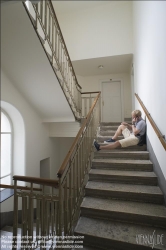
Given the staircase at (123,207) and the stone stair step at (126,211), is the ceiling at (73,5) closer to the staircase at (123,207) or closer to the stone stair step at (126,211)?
the staircase at (123,207)

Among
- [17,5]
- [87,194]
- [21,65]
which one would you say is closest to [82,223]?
[87,194]

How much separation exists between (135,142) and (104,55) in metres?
2.96

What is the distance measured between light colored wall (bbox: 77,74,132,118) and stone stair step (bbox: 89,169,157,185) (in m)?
3.46

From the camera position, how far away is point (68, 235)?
5.30ft

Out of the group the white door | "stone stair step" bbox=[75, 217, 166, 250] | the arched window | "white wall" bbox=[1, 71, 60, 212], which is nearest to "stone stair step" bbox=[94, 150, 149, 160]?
"stone stair step" bbox=[75, 217, 166, 250]

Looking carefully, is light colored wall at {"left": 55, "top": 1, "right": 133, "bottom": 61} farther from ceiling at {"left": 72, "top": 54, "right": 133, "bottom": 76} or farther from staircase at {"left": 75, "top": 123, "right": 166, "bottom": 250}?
staircase at {"left": 75, "top": 123, "right": 166, "bottom": 250}

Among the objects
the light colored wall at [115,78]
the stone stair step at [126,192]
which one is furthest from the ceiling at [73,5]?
the stone stair step at [126,192]

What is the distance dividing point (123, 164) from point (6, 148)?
2458 mm

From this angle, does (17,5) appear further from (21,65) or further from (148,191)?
(148,191)

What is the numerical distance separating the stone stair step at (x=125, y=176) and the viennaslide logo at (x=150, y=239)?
68 cm

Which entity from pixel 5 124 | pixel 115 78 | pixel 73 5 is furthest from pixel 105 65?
pixel 5 124

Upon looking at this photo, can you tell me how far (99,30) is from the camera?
4500 mm

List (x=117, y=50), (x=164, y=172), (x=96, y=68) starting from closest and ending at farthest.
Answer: (x=164, y=172) < (x=117, y=50) < (x=96, y=68)

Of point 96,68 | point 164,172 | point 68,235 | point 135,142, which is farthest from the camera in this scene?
point 96,68
